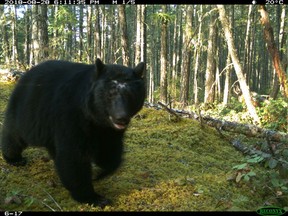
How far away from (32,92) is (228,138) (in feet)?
13.9

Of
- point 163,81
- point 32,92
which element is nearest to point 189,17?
point 163,81

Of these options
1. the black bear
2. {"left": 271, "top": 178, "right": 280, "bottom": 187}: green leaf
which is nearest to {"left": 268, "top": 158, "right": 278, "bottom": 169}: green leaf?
{"left": 271, "top": 178, "right": 280, "bottom": 187}: green leaf

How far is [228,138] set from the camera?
704cm

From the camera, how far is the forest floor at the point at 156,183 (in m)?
3.65

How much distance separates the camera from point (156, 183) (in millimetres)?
4297

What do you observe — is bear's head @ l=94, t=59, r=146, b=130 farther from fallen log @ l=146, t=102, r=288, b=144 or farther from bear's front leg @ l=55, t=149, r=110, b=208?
fallen log @ l=146, t=102, r=288, b=144

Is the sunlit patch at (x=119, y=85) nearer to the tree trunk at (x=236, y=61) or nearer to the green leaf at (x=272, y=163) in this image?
the green leaf at (x=272, y=163)

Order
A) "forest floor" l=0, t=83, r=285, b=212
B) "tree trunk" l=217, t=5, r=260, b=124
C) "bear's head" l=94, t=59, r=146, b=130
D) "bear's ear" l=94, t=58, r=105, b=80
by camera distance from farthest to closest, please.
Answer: "tree trunk" l=217, t=5, r=260, b=124
"forest floor" l=0, t=83, r=285, b=212
"bear's ear" l=94, t=58, r=105, b=80
"bear's head" l=94, t=59, r=146, b=130

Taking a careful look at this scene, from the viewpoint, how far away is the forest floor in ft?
12.0

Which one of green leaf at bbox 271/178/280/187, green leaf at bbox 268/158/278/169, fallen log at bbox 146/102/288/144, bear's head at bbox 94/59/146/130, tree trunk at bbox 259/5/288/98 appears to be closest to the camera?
bear's head at bbox 94/59/146/130

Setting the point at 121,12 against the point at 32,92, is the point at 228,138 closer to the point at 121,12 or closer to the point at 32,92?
the point at 32,92

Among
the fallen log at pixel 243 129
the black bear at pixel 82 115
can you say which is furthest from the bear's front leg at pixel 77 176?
the fallen log at pixel 243 129

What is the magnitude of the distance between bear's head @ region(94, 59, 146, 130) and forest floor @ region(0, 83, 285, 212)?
0.97 meters

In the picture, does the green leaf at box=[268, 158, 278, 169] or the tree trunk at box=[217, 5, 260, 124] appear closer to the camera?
the green leaf at box=[268, 158, 278, 169]
